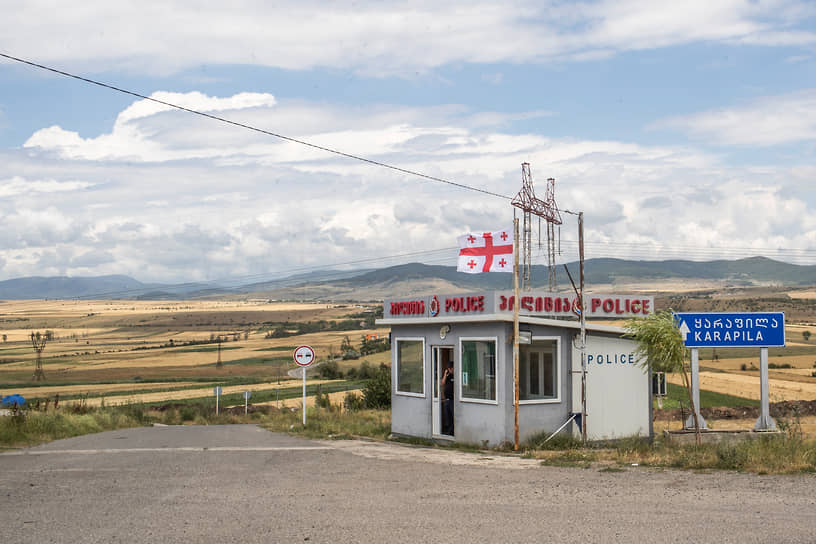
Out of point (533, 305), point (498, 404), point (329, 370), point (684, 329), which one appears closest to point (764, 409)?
point (684, 329)

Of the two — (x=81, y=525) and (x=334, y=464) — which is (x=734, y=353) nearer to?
(x=334, y=464)

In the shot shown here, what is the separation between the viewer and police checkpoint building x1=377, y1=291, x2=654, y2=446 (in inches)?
733

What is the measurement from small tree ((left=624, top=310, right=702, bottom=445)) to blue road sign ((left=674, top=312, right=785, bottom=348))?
0.56 metres

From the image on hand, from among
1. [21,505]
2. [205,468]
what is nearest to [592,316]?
[205,468]

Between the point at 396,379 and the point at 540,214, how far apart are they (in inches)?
984

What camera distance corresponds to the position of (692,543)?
8.31m

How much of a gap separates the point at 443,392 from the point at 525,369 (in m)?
2.25

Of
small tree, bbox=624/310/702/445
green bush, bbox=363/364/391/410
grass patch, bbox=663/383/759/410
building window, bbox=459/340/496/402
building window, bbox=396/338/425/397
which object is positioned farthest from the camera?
grass patch, bbox=663/383/759/410

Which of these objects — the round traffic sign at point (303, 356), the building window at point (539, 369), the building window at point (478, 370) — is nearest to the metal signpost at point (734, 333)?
the building window at point (539, 369)

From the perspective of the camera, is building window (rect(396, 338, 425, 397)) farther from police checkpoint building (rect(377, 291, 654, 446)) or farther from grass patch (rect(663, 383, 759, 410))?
grass patch (rect(663, 383, 759, 410))

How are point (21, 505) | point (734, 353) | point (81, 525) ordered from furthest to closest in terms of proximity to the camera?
point (734, 353) < point (21, 505) < point (81, 525)

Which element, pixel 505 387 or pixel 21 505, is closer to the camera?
pixel 21 505

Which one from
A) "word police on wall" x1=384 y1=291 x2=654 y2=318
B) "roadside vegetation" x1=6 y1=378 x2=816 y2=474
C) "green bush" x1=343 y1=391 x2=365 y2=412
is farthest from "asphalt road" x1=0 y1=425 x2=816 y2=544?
"green bush" x1=343 y1=391 x2=365 y2=412

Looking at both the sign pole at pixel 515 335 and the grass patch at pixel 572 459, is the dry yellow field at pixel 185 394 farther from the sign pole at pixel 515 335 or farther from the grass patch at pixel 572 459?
the grass patch at pixel 572 459
